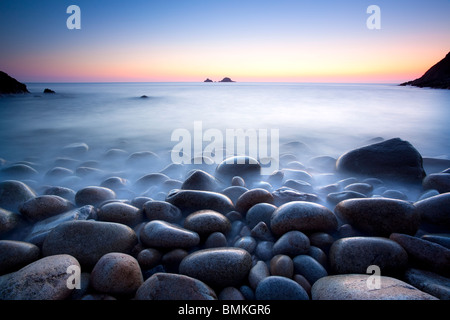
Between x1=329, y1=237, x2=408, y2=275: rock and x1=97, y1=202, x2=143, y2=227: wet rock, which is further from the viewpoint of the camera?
x1=97, y1=202, x2=143, y2=227: wet rock

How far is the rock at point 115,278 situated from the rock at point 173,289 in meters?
0.08

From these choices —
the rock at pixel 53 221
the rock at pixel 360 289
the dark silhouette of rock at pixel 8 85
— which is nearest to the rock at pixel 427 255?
the rock at pixel 360 289

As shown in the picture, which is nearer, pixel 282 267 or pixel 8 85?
pixel 282 267

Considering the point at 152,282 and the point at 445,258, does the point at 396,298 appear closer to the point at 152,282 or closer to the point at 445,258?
the point at 445,258

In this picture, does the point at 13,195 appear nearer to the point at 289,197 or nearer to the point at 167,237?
the point at 167,237

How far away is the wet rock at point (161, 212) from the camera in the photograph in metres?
2.37

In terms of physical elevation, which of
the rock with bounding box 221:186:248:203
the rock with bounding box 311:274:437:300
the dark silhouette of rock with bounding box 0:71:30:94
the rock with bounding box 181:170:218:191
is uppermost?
the dark silhouette of rock with bounding box 0:71:30:94

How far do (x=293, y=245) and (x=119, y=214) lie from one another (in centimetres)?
159

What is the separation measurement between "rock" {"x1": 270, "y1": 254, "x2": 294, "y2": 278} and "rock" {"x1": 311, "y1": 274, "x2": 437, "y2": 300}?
0.17 meters

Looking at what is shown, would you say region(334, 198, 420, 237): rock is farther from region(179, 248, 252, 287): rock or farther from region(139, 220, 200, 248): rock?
region(139, 220, 200, 248): rock

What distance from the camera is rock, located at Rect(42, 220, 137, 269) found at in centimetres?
182

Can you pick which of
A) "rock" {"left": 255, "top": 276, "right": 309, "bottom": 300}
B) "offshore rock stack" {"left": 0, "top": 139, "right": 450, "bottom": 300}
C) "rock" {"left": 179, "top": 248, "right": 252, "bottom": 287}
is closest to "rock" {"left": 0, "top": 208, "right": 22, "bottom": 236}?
"offshore rock stack" {"left": 0, "top": 139, "right": 450, "bottom": 300}

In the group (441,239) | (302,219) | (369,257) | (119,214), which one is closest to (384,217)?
(441,239)

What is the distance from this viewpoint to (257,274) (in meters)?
1.68
